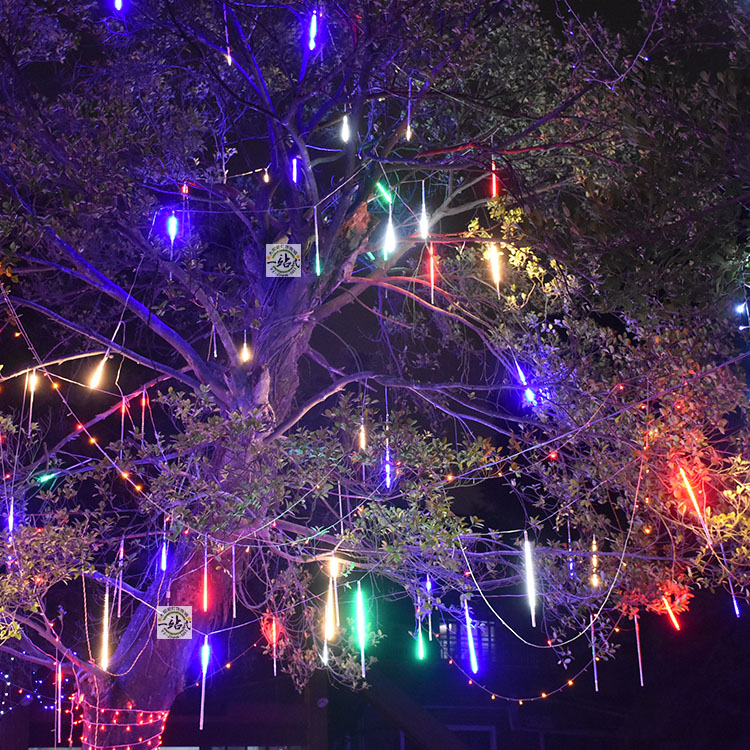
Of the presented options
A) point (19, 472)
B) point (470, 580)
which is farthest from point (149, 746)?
point (470, 580)

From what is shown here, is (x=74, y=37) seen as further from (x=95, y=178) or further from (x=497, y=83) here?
(x=497, y=83)

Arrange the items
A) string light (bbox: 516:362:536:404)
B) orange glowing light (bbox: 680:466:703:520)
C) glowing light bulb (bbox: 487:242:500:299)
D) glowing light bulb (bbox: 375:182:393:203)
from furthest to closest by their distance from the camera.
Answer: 1. glowing light bulb (bbox: 375:182:393:203)
2. glowing light bulb (bbox: 487:242:500:299)
3. string light (bbox: 516:362:536:404)
4. orange glowing light (bbox: 680:466:703:520)

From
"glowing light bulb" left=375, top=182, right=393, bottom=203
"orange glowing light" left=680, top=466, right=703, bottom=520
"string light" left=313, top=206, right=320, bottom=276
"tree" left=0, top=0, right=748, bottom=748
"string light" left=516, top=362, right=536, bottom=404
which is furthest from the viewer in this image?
"glowing light bulb" left=375, top=182, right=393, bottom=203

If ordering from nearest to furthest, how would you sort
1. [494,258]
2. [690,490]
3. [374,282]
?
[690,490], [494,258], [374,282]

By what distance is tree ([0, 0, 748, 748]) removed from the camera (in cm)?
501

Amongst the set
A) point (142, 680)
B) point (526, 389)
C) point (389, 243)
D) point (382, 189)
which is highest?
point (382, 189)

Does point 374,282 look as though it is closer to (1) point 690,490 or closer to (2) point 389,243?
(2) point 389,243

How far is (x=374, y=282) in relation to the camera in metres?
6.70

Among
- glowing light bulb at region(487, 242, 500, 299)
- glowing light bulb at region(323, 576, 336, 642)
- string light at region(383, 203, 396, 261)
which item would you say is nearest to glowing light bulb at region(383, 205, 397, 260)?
string light at region(383, 203, 396, 261)

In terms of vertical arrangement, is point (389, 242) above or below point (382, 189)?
below

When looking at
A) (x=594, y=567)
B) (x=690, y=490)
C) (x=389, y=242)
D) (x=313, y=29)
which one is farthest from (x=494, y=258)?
(x=594, y=567)

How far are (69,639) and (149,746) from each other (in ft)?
9.92

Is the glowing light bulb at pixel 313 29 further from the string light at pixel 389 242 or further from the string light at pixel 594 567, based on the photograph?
the string light at pixel 594 567

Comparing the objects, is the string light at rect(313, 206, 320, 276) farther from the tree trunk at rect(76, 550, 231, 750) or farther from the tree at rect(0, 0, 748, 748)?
the tree trunk at rect(76, 550, 231, 750)
